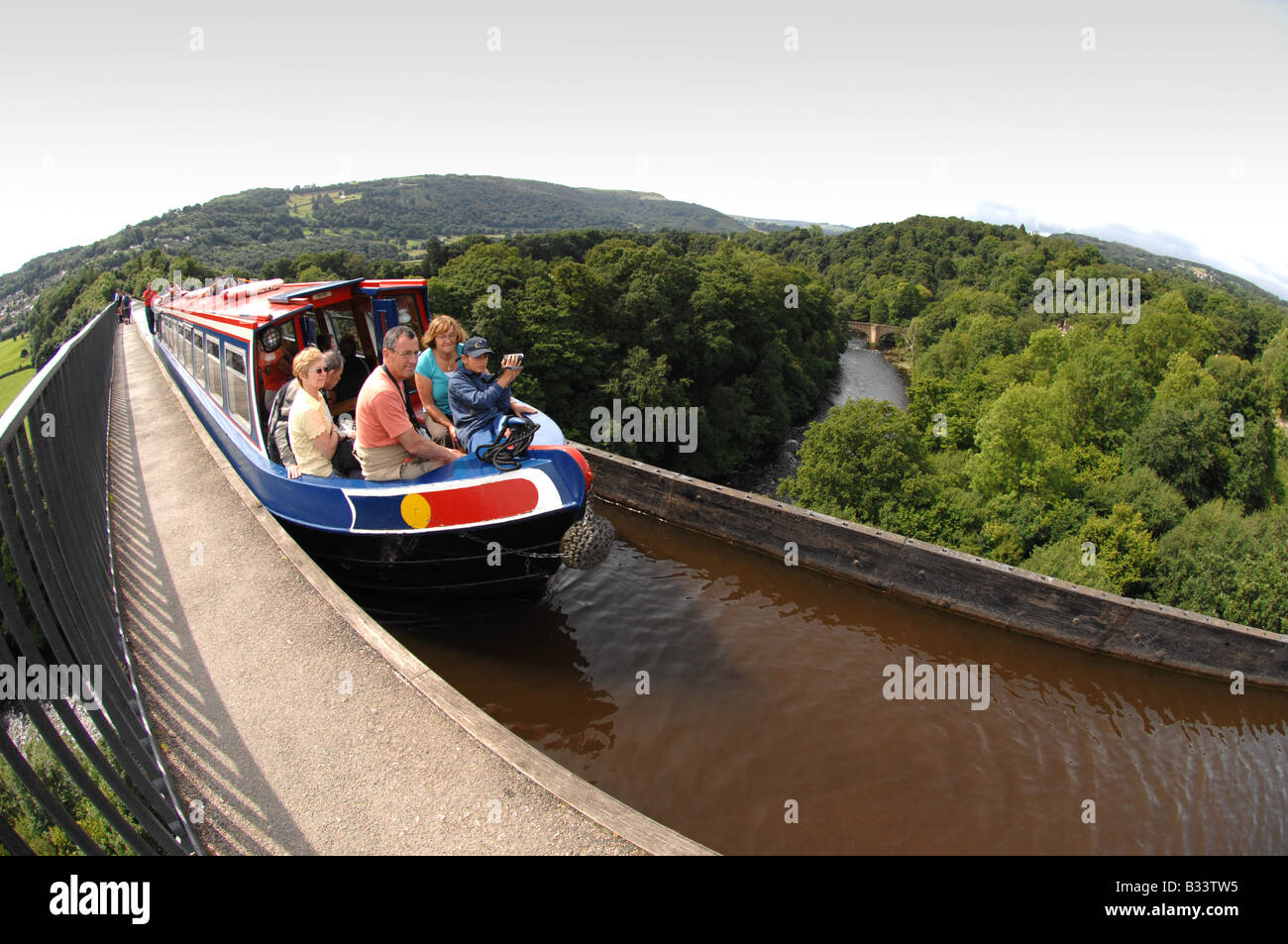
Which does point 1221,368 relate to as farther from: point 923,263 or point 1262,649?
point 923,263

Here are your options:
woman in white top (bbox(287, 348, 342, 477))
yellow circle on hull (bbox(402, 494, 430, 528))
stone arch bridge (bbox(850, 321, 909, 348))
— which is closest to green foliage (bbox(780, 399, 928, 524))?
yellow circle on hull (bbox(402, 494, 430, 528))

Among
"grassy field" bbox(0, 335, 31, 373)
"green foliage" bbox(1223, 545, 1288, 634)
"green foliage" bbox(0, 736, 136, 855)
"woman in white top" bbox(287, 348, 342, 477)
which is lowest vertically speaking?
"green foliage" bbox(1223, 545, 1288, 634)

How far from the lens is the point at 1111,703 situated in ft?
30.0

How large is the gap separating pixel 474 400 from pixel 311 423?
182 centimetres

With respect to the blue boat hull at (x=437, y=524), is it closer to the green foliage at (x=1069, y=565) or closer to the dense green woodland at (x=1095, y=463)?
the dense green woodland at (x=1095, y=463)

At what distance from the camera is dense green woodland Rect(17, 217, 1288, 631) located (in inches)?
845

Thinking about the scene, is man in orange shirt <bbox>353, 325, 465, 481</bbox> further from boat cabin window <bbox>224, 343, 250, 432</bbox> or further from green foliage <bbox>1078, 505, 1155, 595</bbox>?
green foliage <bbox>1078, 505, 1155, 595</bbox>

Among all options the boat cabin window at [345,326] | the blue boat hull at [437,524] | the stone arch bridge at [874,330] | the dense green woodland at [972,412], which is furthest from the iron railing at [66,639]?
the stone arch bridge at [874,330]

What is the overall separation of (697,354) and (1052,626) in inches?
1320

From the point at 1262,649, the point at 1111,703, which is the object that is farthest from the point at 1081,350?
the point at 1111,703

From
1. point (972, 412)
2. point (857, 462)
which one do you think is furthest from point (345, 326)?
point (972, 412)

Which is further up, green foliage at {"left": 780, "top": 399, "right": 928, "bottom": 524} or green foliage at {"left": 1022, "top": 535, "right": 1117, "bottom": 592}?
green foliage at {"left": 780, "top": 399, "right": 928, "bottom": 524}

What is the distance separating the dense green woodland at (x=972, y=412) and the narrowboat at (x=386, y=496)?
1616cm

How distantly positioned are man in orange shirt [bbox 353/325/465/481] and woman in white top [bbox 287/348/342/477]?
14.7 inches
